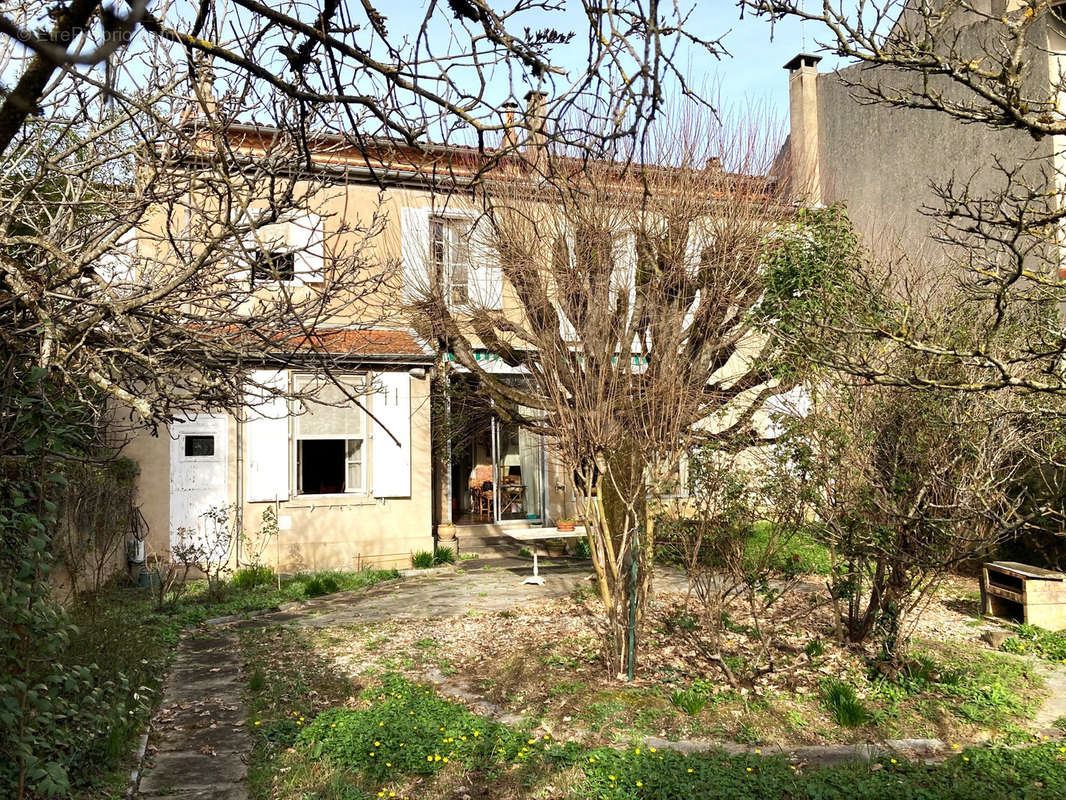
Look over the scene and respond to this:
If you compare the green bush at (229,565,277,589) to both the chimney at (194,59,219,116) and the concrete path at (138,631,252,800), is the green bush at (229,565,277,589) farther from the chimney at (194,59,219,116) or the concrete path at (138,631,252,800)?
the chimney at (194,59,219,116)

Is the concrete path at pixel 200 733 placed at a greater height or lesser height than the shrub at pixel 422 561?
lesser

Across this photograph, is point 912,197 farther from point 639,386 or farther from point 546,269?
point 639,386

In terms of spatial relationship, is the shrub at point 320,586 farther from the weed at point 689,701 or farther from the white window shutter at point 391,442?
the weed at point 689,701

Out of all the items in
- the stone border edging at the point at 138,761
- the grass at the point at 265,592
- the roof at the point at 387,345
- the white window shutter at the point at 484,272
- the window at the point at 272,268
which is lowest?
the stone border edging at the point at 138,761

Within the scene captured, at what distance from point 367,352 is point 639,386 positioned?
541cm

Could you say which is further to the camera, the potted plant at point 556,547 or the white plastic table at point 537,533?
the white plastic table at point 537,533

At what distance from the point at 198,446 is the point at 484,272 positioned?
4.95 meters

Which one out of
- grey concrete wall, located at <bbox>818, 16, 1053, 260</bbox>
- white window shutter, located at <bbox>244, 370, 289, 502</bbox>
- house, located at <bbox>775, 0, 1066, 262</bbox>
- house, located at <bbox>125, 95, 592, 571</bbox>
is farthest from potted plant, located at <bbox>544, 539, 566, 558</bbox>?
grey concrete wall, located at <bbox>818, 16, 1053, 260</bbox>

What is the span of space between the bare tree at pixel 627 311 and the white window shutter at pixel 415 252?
7.0 inches

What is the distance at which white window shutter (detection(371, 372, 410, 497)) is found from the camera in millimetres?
12672

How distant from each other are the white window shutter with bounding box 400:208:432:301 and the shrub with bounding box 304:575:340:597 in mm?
4147

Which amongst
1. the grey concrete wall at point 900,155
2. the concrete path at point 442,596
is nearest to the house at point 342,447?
the concrete path at point 442,596

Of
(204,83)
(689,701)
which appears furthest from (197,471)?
(204,83)

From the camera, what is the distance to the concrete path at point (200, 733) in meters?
4.82
